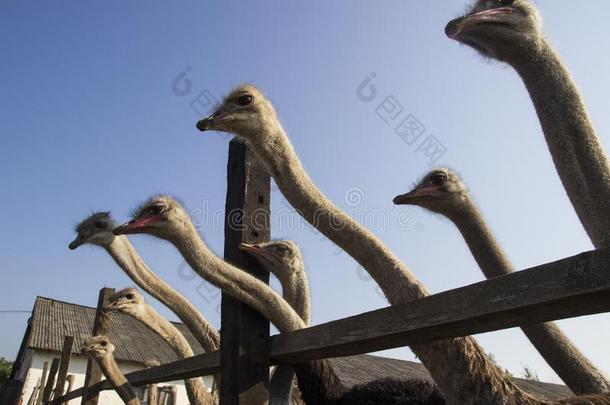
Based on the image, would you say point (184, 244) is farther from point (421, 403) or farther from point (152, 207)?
point (421, 403)

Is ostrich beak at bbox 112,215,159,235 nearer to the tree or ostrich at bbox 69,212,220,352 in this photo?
ostrich at bbox 69,212,220,352

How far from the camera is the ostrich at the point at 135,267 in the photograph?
4.81 m

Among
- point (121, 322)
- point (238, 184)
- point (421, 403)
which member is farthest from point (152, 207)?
point (121, 322)

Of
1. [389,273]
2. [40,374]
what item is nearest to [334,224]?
[389,273]

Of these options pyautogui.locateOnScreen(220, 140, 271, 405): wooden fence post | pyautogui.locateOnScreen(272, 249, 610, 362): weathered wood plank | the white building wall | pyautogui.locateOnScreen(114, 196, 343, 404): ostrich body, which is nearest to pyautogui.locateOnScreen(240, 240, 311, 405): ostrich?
pyautogui.locateOnScreen(220, 140, 271, 405): wooden fence post

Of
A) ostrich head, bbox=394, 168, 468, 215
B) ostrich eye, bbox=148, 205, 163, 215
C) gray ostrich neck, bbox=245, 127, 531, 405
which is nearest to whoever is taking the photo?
gray ostrich neck, bbox=245, 127, 531, 405

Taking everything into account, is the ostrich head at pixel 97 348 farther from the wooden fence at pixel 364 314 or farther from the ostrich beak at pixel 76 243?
the wooden fence at pixel 364 314

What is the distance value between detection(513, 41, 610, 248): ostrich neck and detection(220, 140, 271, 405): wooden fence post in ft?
4.90

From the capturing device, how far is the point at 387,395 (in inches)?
142

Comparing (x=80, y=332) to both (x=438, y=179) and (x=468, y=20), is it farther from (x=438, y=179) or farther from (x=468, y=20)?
(x=468, y=20)

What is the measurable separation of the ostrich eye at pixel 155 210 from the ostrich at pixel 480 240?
4.83ft

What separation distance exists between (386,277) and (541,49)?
4.55 feet

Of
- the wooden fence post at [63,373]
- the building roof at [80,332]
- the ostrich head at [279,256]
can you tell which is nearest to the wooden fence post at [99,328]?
the wooden fence post at [63,373]

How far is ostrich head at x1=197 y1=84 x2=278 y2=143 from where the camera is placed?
10.3 ft
